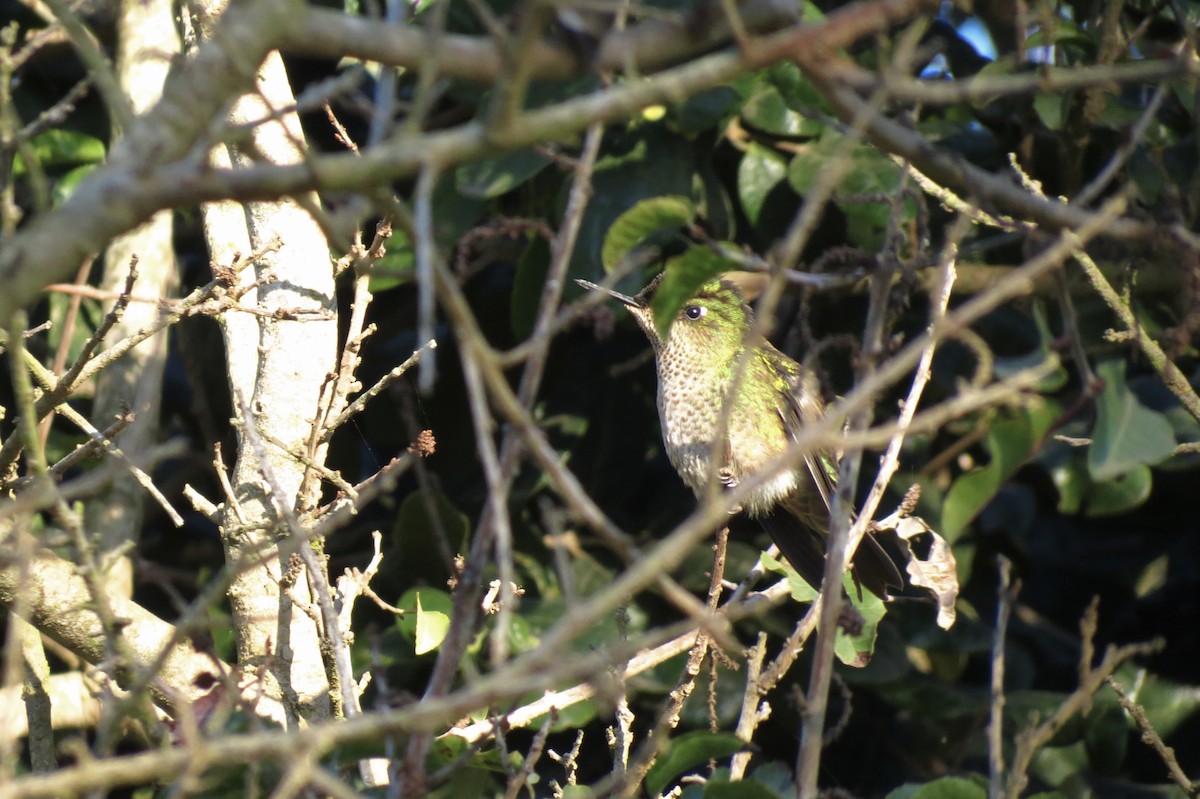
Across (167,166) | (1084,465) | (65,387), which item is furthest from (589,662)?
(1084,465)

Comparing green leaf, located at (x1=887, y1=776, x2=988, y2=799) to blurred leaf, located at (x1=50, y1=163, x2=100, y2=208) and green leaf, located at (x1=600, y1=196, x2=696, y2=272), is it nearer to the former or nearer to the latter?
green leaf, located at (x1=600, y1=196, x2=696, y2=272)

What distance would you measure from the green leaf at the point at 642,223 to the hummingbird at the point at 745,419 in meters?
0.12

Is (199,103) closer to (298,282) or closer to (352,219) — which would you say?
(352,219)

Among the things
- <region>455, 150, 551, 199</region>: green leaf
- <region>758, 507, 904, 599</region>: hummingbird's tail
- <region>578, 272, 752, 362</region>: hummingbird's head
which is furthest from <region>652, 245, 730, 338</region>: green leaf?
<region>578, 272, 752, 362</region>: hummingbird's head

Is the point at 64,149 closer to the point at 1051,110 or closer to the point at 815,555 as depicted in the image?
the point at 815,555

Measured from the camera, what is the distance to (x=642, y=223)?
3160mm

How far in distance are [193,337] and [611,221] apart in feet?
4.31

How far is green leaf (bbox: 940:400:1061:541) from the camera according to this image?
3287 mm

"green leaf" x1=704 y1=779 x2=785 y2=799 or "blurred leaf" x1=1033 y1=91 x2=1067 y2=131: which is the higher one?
"blurred leaf" x1=1033 y1=91 x2=1067 y2=131

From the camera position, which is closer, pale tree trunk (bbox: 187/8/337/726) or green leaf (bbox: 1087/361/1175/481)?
pale tree trunk (bbox: 187/8/337/726)

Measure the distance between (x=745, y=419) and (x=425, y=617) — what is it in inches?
74.7

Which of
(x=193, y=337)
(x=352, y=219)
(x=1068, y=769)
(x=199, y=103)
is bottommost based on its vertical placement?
(x=1068, y=769)

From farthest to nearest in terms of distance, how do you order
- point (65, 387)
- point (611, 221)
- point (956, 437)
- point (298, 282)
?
1. point (956, 437)
2. point (611, 221)
3. point (298, 282)
4. point (65, 387)

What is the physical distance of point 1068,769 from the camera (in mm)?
3531
